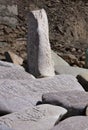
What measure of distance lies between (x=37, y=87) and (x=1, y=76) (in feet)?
2.21

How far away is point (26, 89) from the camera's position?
4.92 metres

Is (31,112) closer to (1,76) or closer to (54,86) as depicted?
(54,86)

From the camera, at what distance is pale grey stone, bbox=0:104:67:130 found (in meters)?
3.82

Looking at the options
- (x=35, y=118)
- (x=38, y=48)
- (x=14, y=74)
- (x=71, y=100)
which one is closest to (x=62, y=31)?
(x=38, y=48)

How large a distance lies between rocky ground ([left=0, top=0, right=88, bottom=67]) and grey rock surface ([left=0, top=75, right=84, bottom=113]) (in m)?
3.63

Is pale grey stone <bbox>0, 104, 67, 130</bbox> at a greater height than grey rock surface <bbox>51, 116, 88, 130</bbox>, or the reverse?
grey rock surface <bbox>51, 116, 88, 130</bbox>

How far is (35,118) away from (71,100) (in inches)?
19.8

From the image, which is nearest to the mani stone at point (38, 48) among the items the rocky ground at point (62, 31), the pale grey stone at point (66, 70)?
the pale grey stone at point (66, 70)

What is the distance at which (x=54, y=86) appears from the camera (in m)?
5.14

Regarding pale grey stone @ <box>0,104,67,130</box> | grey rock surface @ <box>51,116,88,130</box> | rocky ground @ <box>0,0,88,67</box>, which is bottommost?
rocky ground @ <box>0,0,88,67</box>

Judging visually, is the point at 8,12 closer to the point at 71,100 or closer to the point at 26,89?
the point at 26,89

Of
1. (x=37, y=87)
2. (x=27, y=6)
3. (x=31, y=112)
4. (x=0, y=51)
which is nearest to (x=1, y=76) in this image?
(x=37, y=87)

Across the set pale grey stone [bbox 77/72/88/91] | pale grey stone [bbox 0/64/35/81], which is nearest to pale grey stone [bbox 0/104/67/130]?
pale grey stone [bbox 0/64/35/81]

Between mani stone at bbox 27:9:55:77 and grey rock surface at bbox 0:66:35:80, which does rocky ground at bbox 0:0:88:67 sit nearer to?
mani stone at bbox 27:9:55:77
